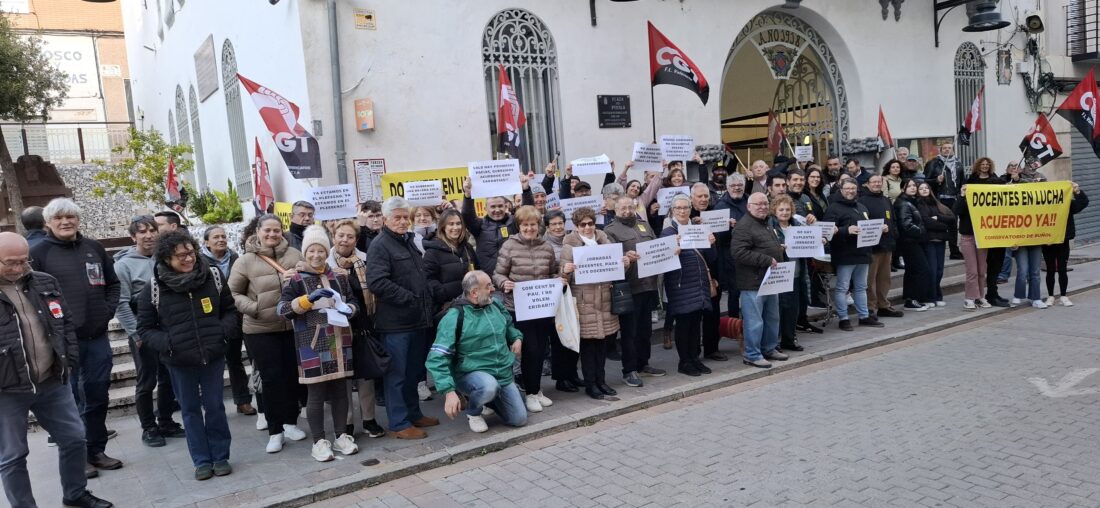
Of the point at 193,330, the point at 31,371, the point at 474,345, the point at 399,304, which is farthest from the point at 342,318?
the point at 31,371

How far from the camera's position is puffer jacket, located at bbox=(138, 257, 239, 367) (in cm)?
492

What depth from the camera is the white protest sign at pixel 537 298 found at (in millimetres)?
6203

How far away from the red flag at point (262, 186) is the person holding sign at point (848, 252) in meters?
7.01

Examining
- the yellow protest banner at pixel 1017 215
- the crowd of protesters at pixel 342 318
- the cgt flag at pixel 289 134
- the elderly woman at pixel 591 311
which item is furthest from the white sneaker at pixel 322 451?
the yellow protest banner at pixel 1017 215

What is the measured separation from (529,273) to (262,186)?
4.68 metres

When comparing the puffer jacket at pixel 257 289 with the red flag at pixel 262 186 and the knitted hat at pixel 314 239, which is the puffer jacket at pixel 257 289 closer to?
the knitted hat at pixel 314 239

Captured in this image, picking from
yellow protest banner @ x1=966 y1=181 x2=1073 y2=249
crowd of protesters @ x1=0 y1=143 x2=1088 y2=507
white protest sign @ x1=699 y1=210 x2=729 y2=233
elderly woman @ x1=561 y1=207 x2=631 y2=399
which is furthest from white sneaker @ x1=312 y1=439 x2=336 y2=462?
yellow protest banner @ x1=966 y1=181 x2=1073 y2=249

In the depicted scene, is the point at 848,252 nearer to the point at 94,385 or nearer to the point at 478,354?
the point at 478,354

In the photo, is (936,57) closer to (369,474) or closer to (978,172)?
(978,172)

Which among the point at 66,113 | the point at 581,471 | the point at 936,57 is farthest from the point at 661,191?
the point at 66,113

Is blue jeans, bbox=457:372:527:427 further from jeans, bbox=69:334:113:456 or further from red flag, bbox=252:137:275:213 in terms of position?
red flag, bbox=252:137:275:213

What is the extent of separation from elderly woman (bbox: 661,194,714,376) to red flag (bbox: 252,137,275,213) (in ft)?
17.0

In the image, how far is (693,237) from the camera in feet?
23.1

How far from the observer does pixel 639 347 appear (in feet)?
24.3
